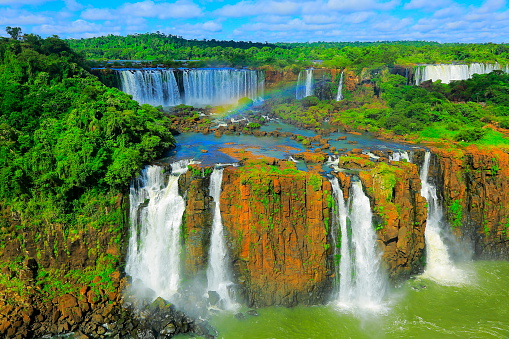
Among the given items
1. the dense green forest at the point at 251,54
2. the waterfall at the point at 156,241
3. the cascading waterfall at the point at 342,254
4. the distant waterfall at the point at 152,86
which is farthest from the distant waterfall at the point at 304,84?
the waterfall at the point at 156,241

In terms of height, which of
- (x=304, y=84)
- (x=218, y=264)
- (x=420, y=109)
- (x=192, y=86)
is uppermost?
(x=304, y=84)

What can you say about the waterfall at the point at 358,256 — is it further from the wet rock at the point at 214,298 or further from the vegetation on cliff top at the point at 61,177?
the vegetation on cliff top at the point at 61,177

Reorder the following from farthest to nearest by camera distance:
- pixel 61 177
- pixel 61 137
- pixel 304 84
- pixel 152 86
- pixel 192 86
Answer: pixel 304 84 < pixel 192 86 < pixel 152 86 < pixel 61 137 < pixel 61 177

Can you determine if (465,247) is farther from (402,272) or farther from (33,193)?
(33,193)

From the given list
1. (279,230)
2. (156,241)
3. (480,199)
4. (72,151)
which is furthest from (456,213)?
(72,151)

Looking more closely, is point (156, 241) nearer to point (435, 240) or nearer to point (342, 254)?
point (342, 254)

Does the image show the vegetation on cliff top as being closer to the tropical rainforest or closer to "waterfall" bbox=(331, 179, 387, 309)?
the tropical rainforest
